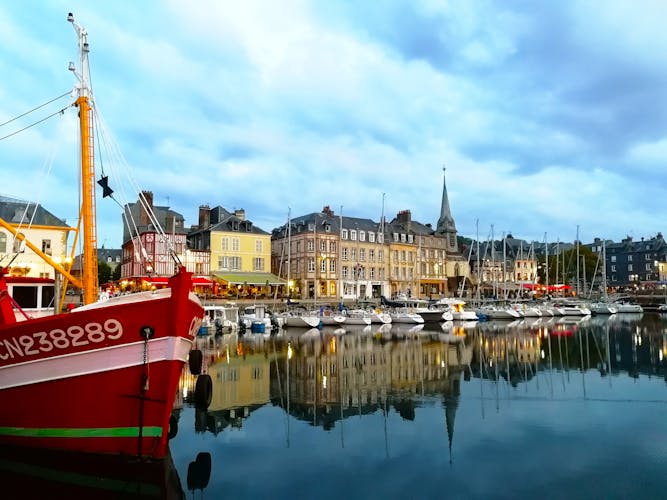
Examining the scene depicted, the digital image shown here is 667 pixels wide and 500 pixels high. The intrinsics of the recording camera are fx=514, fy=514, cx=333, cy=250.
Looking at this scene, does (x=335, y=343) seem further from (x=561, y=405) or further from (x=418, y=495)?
(x=418, y=495)

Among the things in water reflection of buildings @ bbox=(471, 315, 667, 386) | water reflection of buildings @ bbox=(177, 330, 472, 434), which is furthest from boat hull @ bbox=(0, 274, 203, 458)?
water reflection of buildings @ bbox=(471, 315, 667, 386)

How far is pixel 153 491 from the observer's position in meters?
9.95

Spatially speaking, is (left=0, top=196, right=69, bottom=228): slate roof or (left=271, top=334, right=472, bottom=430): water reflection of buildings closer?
(left=271, top=334, right=472, bottom=430): water reflection of buildings

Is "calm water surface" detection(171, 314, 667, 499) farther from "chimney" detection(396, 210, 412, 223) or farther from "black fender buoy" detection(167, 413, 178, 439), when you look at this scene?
"chimney" detection(396, 210, 412, 223)

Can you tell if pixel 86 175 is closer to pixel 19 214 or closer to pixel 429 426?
pixel 429 426

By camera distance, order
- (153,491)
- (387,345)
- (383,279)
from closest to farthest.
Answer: (153,491) < (387,345) < (383,279)

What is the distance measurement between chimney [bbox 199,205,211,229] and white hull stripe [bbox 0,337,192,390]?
52.5 m

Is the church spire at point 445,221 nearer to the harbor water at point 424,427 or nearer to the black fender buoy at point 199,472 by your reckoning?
the harbor water at point 424,427

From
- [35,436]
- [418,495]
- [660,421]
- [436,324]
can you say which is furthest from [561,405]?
[436,324]

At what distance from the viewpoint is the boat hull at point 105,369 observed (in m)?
10.6

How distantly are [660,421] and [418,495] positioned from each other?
9448 millimetres

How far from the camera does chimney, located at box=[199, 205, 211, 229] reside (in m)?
62.8

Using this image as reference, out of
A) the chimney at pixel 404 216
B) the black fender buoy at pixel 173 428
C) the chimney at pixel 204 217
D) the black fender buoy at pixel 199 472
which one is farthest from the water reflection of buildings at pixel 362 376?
the chimney at pixel 404 216

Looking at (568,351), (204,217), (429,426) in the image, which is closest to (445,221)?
(204,217)
